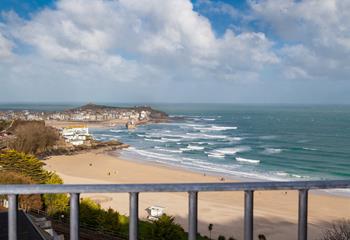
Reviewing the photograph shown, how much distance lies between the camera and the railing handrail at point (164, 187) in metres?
1.81

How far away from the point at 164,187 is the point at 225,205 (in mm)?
24916

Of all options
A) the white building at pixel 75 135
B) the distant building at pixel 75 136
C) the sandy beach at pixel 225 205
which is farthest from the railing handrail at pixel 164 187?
the white building at pixel 75 135

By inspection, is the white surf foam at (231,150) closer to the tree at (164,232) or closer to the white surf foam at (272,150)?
the white surf foam at (272,150)

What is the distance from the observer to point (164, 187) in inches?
76.3

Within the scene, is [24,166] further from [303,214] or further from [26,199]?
[303,214]

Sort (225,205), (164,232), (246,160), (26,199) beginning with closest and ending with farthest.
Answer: (164,232) < (26,199) < (225,205) < (246,160)

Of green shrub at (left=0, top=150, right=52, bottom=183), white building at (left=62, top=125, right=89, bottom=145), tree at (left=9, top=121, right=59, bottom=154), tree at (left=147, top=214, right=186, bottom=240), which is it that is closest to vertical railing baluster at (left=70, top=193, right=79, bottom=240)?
tree at (left=147, top=214, right=186, bottom=240)

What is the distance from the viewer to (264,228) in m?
21.1

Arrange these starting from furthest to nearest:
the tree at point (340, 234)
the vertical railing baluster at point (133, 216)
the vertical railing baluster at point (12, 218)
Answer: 1. the tree at point (340, 234)
2. the vertical railing baluster at point (133, 216)
3. the vertical railing baluster at point (12, 218)

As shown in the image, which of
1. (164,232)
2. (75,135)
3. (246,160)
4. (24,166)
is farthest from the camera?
(75,135)

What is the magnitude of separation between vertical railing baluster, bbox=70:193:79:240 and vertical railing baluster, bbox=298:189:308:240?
1197 mm

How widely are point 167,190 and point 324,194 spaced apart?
30232 mm

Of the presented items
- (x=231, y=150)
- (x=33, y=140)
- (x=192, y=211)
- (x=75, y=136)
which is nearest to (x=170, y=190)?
(x=192, y=211)

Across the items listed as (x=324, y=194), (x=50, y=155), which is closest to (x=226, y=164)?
(x=324, y=194)
